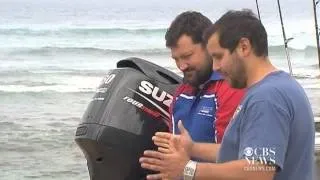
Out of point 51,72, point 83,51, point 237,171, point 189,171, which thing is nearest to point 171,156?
point 189,171

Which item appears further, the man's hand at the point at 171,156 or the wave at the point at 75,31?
the wave at the point at 75,31

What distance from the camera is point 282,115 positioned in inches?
94.5

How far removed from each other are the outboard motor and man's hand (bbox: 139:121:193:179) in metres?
0.73

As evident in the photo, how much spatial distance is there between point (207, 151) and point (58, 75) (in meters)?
22.2

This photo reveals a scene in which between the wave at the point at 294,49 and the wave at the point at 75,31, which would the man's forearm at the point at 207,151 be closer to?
the wave at the point at 294,49

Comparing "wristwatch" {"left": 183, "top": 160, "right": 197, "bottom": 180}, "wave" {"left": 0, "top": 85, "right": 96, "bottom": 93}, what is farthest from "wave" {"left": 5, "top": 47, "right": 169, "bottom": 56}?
"wristwatch" {"left": 183, "top": 160, "right": 197, "bottom": 180}

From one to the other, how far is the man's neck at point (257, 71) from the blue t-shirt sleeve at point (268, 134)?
0.44 feet

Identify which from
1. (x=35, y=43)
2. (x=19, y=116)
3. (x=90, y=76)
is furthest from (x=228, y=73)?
(x=35, y=43)

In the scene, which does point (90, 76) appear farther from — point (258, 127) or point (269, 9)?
point (269, 9)

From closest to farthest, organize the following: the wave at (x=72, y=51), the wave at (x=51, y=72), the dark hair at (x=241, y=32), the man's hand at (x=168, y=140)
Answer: the dark hair at (x=241, y=32) → the man's hand at (x=168, y=140) → the wave at (x=51, y=72) → the wave at (x=72, y=51)

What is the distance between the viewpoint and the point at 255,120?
242cm

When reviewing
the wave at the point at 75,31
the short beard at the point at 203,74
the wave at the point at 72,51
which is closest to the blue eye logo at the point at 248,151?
the short beard at the point at 203,74

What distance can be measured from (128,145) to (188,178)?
1067 millimetres

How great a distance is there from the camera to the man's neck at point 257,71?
2523mm
